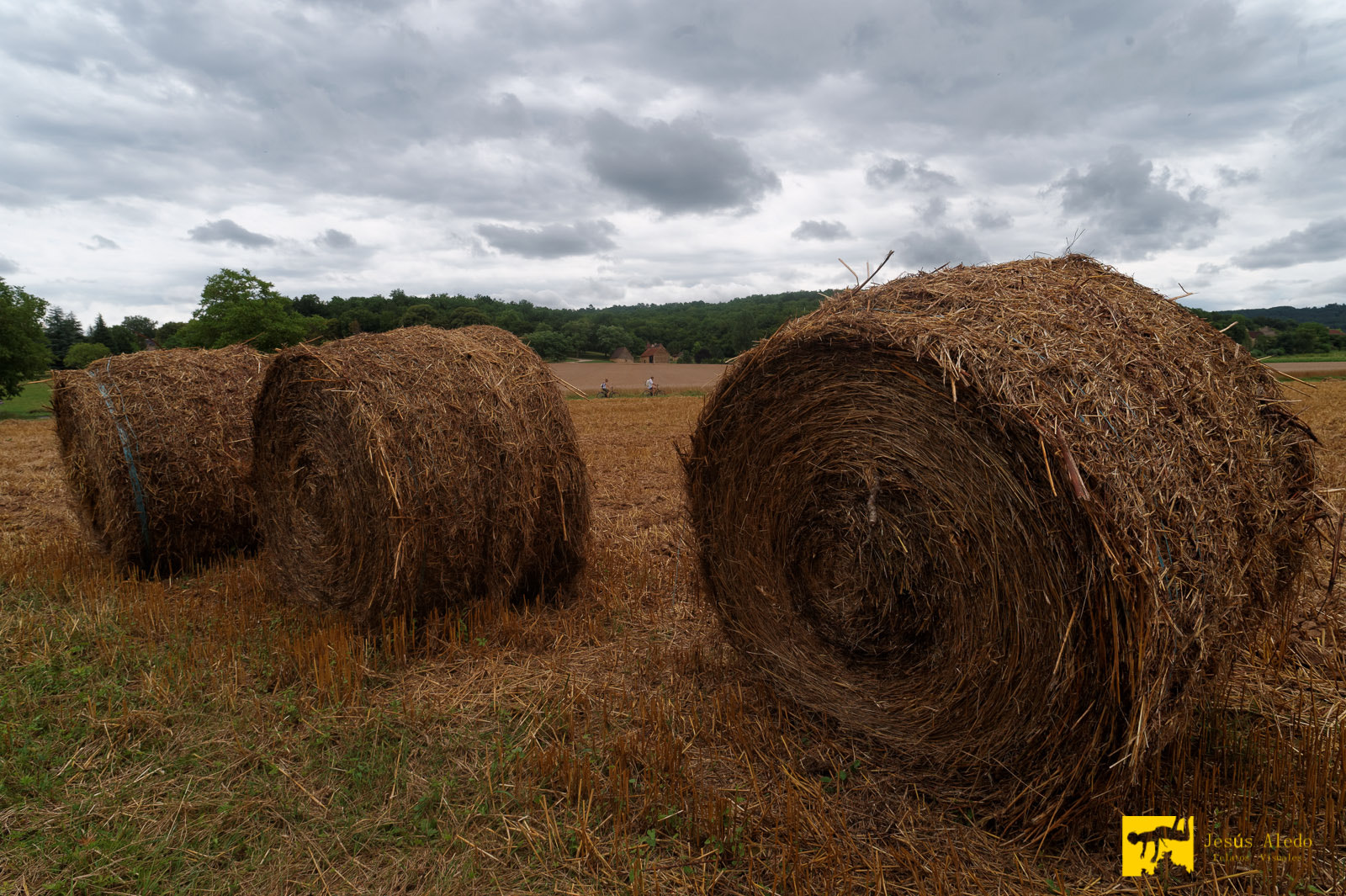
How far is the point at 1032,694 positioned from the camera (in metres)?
3.06

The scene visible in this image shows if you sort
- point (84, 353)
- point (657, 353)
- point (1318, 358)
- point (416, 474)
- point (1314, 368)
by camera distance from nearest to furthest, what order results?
point (416, 474), point (1314, 368), point (1318, 358), point (84, 353), point (657, 353)

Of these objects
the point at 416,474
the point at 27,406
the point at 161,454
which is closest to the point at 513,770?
the point at 416,474

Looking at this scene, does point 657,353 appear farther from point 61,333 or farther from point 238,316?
point 61,333

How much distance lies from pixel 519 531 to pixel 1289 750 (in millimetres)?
4486

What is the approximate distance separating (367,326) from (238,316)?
77.9ft

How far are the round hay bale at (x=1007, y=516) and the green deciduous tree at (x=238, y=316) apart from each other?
57.0 metres

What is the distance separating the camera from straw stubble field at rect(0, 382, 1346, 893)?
115 inches

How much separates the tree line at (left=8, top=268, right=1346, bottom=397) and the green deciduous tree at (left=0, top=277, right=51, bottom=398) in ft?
0.14

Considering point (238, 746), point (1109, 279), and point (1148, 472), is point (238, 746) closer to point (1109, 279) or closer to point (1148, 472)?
point (1148, 472)

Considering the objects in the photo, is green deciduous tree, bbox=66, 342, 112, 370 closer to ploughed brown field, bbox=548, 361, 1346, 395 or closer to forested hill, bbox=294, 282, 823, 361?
forested hill, bbox=294, 282, 823, 361

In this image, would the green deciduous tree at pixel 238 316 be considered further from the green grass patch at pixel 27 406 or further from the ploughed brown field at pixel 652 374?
the ploughed brown field at pixel 652 374

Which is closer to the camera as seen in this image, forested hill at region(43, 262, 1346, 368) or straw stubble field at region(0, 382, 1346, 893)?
straw stubble field at region(0, 382, 1346, 893)

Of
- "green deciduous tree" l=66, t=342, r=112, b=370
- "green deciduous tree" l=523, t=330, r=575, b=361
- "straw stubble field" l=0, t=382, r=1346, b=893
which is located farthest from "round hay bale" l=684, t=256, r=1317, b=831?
"green deciduous tree" l=66, t=342, r=112, b=370

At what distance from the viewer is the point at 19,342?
3038 centimetres
